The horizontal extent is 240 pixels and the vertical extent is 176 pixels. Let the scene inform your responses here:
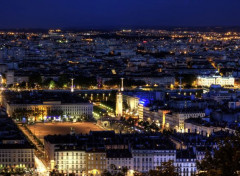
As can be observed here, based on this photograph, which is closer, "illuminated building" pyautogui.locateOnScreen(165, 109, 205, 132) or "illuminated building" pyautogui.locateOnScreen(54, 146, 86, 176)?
"illuminated building" pyautogui.locateOnScreen(54, 146, 86, 176)

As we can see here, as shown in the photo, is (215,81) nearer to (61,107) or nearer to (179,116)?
(61,107)

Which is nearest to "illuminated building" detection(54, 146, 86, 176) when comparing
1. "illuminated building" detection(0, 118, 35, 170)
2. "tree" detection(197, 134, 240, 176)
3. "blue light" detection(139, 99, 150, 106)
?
"illuminated building" detection(0, 118, 35, 170)

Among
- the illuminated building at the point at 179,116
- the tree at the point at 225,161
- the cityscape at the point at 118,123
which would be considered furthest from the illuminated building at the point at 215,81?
the tree at the point at 225,161

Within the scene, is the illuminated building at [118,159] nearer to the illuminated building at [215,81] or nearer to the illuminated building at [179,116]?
the illuminated building at [179,116]

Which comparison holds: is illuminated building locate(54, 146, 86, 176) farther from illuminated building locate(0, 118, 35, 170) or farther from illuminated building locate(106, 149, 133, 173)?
illuminated building locate(0, 118, 35, 170)

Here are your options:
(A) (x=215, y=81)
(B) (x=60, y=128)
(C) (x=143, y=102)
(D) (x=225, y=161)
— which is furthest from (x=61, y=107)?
(D) (x=225, y=161)

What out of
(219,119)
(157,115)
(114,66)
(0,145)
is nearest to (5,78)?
(114,66)
